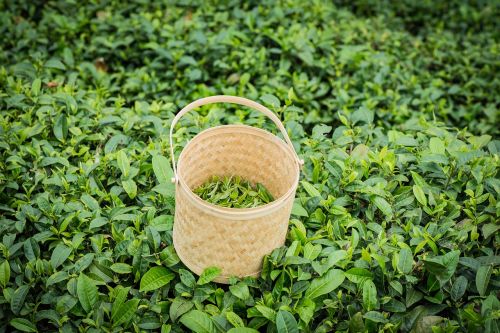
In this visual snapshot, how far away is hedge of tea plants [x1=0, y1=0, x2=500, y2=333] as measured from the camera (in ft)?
6.59

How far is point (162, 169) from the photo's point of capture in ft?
8.02

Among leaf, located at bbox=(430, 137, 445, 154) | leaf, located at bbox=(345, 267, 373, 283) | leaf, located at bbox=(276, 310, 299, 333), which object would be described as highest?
leaf, located at bbox=(430, 137, 445, 154)

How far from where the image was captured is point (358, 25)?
13.6 feet

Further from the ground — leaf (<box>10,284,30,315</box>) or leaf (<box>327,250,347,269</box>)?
leaf (<box>327,250,347,269</box>)

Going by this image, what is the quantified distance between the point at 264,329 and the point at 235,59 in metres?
2.21

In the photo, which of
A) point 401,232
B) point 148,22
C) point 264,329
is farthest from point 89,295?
point 148,22

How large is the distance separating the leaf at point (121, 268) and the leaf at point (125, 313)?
0.56 feet

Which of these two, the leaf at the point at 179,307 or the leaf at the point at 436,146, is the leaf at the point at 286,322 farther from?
the leaf at the point at 436,146

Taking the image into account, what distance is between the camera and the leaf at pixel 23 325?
1.89 metres

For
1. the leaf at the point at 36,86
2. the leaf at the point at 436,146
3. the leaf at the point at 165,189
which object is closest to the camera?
the leaf at the point at 165,189

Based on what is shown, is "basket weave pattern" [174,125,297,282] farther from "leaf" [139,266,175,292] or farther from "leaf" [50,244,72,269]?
"leaf" [50,244,72,269]

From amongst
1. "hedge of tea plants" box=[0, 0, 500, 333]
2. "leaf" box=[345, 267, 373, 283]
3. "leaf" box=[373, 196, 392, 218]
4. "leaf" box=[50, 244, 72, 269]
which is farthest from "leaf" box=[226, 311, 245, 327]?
"leaf" box=[373, 196, 392, 218]

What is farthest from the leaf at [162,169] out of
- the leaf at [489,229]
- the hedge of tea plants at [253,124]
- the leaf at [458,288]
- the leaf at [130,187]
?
the leaf at [489,229]

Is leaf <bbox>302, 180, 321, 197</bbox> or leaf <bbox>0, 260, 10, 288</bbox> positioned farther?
leaf <bbox>302, 180, 321, 197</bbox>
